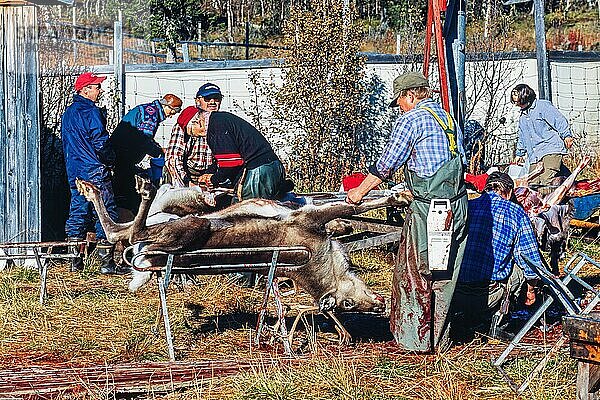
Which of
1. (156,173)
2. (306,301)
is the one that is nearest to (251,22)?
(156,173)

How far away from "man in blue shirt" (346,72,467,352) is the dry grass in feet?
0.78

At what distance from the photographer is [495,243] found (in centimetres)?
684

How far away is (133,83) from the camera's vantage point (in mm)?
16547

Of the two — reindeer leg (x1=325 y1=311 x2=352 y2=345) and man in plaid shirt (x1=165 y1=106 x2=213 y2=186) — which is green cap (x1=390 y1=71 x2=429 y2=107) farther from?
man in plaid shirt (x1=165 y1=106 x2=213 y2=186)

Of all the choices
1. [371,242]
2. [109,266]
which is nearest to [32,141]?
[109,266]

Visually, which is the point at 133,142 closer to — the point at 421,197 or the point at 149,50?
the point at 421,197

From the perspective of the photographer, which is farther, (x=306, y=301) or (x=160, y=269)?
(x=306, y=301)

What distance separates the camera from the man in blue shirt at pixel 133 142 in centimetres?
1056

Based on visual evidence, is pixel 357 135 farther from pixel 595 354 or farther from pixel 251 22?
pixel 251 22

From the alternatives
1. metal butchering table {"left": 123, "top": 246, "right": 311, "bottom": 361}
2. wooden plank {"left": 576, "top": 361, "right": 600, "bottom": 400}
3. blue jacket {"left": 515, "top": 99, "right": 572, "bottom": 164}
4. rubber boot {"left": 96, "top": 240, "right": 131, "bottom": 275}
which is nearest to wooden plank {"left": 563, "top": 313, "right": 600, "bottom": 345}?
→ wooden plank {"left": 576, "top": 361, "right": 600, "bottom": 400}

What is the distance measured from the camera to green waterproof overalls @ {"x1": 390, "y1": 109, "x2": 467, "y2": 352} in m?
6.20

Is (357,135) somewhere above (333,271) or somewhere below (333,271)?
above

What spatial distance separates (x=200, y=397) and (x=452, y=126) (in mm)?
2417

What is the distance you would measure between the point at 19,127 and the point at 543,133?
5683mm
